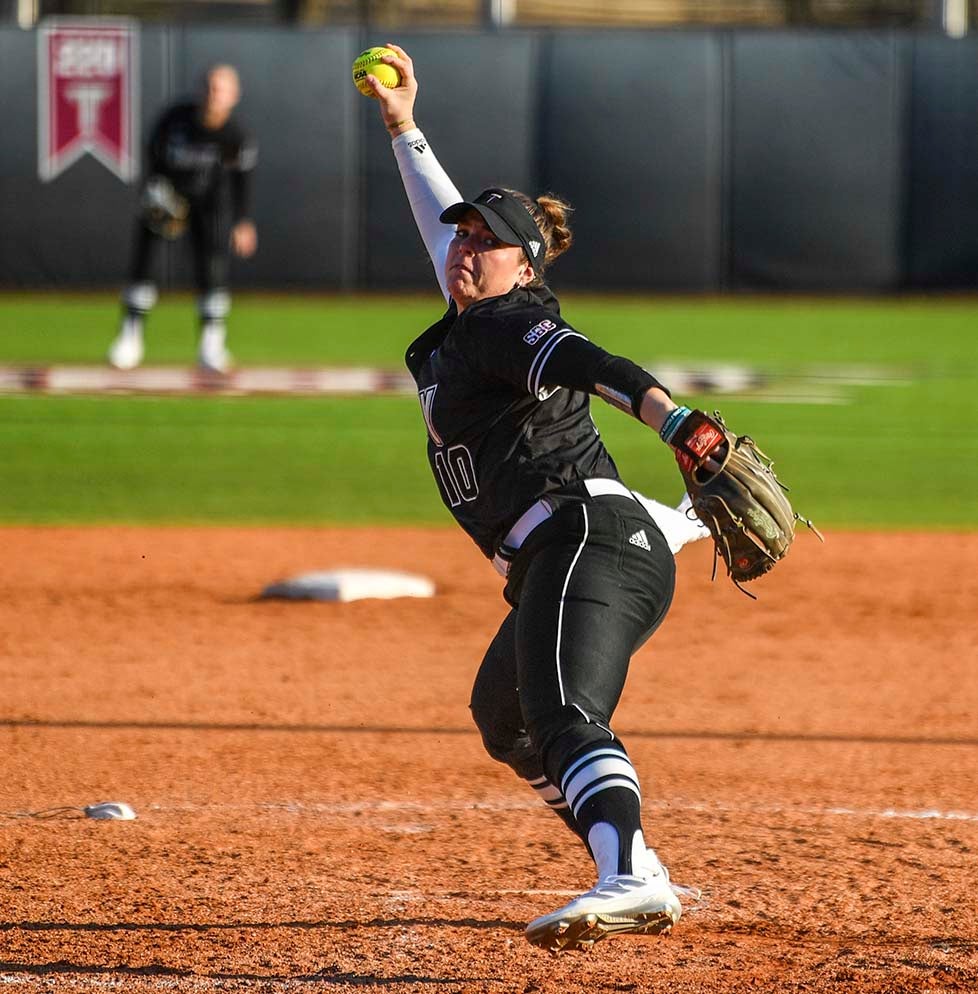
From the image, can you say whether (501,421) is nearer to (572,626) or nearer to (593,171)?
(572,626)

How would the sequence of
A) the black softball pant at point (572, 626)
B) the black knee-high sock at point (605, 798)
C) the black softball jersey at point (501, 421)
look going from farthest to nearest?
the black softball jersey at point (501, 421)
the black softball pant at point (572, 626)
the black knee-high sock at point (605, 798)

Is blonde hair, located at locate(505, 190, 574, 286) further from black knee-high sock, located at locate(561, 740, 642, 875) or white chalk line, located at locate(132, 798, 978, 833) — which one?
white chalk line, located at locate(132, 798, 978, 833)

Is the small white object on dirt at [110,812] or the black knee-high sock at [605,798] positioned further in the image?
the small white object on dirt at [110,812]

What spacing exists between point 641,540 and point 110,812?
1593 mm

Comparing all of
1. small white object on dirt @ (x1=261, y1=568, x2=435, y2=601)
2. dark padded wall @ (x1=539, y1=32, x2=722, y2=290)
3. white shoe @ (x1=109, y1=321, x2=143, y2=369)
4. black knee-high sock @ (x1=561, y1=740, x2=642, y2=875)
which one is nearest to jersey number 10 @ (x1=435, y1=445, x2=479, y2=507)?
black knee-high sock @ (x1=561, y1=740, x2=642, y2=875)

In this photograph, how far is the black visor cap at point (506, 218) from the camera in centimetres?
321

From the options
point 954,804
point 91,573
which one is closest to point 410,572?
point 91,573

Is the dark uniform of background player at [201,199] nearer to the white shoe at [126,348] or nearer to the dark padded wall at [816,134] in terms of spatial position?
the white shoe at [126,348]

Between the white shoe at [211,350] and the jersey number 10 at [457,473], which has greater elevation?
the jersey number 10 at [457,473]

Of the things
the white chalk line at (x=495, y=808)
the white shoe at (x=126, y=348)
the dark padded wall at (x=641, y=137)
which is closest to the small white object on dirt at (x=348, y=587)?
the white chalk line at (x=495, y=808)

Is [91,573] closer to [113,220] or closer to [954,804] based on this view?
[954,804]

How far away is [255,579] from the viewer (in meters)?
6.85

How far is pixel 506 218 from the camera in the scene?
3.23 metres

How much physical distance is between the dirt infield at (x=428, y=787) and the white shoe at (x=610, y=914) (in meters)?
0.28
